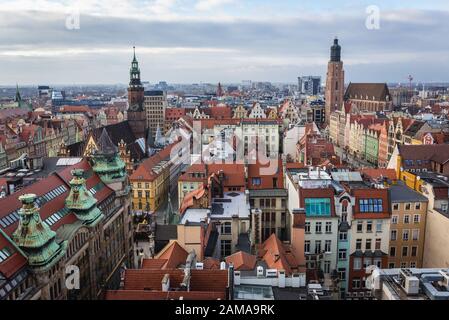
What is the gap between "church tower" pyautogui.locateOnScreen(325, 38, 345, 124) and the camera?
491 ft

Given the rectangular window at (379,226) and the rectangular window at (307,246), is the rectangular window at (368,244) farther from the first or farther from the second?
the rectangular window at (307,246)

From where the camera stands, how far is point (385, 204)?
40.5 m

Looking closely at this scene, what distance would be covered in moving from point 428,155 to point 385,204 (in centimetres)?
2299

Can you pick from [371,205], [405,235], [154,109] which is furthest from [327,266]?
[154,109]

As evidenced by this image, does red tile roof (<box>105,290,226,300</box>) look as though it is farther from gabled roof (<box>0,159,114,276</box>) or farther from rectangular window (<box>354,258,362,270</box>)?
rectangular window (<box>354,258,362,270</box>)

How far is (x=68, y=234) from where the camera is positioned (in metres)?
32.9

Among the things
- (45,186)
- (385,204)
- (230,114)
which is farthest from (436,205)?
(230,114)

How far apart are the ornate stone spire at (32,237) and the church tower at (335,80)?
131 meters

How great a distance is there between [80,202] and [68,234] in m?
4.24

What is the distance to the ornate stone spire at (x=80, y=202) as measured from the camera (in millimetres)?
36469

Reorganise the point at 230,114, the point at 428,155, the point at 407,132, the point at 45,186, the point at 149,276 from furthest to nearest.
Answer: the point at 230,114 → the point at 407,132 → the point at 428,155 → the point at 45,186 → the point at 149,276

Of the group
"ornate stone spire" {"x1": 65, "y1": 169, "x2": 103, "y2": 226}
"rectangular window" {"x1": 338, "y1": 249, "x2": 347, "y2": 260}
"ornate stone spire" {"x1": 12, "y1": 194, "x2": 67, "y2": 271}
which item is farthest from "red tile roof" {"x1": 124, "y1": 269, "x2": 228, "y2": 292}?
"rectangular window" {"x1": 338, "y1": 249, "x2": 347, "y2": 260}
